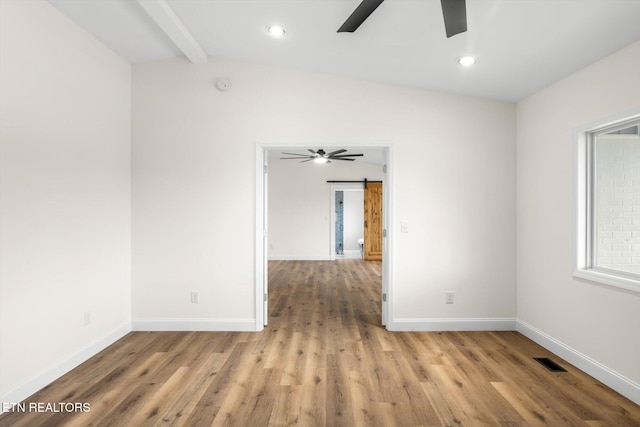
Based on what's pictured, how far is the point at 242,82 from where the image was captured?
340 centimetres

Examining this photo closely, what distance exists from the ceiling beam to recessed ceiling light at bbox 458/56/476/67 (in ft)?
8.03

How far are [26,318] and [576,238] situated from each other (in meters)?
4.31

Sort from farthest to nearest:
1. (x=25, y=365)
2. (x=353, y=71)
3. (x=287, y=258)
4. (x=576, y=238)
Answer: (x=287, y=258) → (x=353, y=71) → (x=576, y=238) → (x=25, y=365)

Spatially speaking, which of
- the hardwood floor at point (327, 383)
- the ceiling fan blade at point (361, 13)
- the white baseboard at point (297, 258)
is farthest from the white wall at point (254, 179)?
the white baseboard at point (297, 258)

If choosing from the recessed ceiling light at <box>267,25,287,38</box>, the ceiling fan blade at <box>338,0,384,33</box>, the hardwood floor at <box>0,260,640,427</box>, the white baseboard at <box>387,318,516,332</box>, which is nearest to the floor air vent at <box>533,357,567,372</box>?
the hardwood floor at <box>0,260,640,427</box>

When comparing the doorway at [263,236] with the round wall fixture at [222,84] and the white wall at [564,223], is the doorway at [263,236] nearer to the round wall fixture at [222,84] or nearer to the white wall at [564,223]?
the round wall fixture at [222,84]

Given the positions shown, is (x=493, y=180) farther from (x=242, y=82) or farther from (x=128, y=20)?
(x=128, y=20)

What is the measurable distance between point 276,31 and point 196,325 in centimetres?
306

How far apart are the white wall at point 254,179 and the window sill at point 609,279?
0.85m

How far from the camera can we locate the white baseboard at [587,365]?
2.16 metres

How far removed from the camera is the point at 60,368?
8.09ft

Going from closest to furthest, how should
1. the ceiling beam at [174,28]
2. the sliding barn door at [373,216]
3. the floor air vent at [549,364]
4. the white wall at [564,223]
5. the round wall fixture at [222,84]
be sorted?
the white wall at [564,223] < the ceiling beam at [174,28] < the floor air vent at [549,364] < the round wall fixture at [222,84] < the sliding barn door at [373,216]

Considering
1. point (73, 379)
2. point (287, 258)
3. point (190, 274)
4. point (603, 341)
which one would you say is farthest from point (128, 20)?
point (287, 258)

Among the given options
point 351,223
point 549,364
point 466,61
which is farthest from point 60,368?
point 351,223
